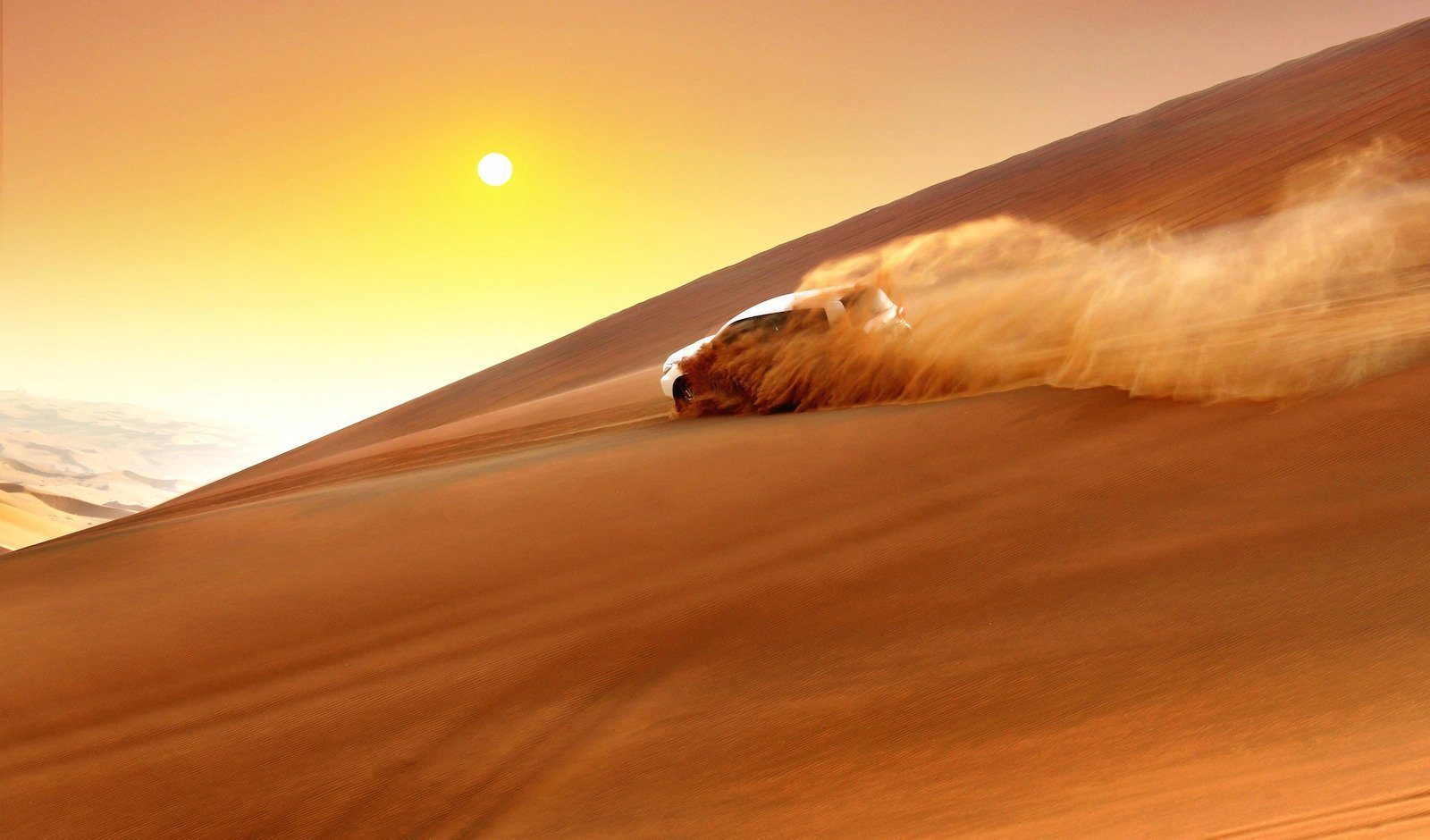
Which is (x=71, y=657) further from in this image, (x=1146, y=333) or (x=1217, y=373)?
(x=1146, y=333)

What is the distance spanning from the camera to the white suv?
11.0 metres

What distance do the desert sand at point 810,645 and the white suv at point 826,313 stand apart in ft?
8.06

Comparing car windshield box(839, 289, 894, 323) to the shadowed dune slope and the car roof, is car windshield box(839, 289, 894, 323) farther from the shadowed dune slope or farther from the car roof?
the shadowed dune slope

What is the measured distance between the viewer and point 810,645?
4.20 metres

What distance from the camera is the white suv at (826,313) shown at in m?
11.0

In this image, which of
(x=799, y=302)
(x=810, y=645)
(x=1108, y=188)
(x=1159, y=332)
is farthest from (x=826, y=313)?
(x=1108, y=188)

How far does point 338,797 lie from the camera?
3.50 meters

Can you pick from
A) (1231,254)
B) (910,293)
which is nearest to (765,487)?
(1231,254)

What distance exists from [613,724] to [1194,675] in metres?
1.91

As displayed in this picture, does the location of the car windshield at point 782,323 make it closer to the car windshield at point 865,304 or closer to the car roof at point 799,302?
the car roof at point 799,302

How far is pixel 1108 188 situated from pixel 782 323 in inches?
893

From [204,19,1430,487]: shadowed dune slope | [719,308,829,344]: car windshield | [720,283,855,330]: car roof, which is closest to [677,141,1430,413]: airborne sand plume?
[719,308,829,344]: car windshield

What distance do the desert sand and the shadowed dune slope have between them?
17.2 m

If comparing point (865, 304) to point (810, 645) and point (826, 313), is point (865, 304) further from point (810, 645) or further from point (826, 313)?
point (810, 645)
